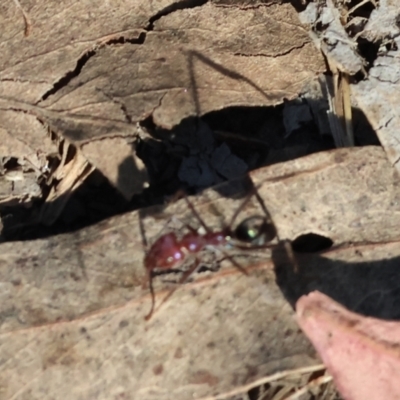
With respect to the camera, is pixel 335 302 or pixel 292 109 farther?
pixel 292 109

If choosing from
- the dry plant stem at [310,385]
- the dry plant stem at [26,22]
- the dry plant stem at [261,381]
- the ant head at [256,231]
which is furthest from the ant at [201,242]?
the dry plant stem at [26,22]

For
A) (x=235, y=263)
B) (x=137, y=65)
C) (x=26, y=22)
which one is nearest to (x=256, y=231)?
(x=235, y=263)

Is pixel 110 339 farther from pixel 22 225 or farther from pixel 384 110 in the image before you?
pixel 384 110

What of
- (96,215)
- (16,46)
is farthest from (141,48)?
(96,215)

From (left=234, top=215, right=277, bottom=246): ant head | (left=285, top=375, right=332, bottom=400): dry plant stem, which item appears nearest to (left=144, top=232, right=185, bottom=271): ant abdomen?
(left=234, top=215, right=277, bottom=246): ant head

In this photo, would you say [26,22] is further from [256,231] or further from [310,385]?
[310,385]

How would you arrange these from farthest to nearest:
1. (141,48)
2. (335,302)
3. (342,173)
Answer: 1. (141,48)
2. (342,173)
3. (335,302)
